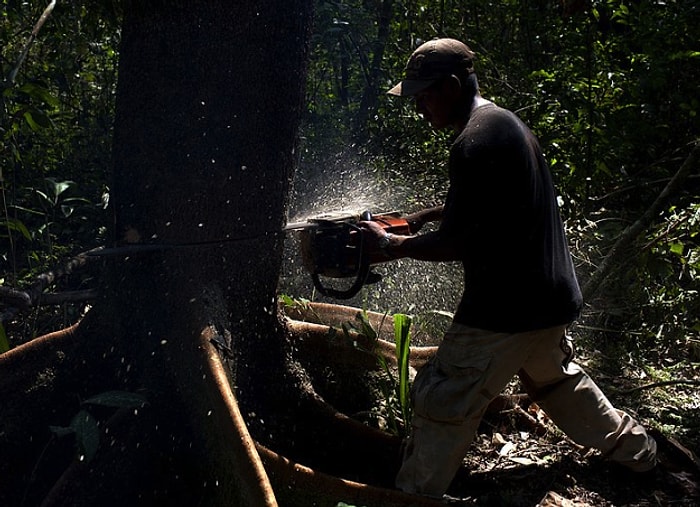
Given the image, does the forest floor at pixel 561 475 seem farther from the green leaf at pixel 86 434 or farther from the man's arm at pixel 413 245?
the green leaf at pixel 86 434

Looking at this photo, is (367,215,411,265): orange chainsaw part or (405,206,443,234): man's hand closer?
(367,215,411,265): orange chainsaw part

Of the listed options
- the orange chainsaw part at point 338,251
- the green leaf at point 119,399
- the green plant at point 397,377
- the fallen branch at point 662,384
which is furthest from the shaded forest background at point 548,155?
the green plant at point 397,377

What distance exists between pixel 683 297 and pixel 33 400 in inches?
140

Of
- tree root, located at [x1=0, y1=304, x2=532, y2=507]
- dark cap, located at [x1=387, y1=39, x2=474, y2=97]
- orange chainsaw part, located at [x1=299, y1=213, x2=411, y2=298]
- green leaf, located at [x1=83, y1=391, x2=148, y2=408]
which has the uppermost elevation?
dark cap, located at [x1=387, y1=39, x2=474, y2=97]

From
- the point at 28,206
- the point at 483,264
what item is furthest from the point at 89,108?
the point at 483,264

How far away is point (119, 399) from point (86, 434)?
0.57 feet

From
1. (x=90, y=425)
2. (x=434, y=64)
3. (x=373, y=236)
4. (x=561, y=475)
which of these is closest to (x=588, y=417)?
(x=561, y=475)

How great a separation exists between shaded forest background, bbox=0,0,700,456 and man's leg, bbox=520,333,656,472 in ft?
1.91

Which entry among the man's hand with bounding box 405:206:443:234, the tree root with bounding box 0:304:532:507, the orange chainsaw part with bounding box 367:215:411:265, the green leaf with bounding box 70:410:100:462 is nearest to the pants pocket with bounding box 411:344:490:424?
the tree root with bounding box 0:304:532:507

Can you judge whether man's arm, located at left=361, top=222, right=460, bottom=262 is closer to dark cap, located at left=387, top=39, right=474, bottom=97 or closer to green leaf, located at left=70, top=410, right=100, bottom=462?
dark cap, located at left=387, top=39, right=474, bottom=97

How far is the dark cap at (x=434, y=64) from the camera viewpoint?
3041mm

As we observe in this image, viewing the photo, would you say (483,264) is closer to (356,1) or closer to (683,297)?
(683,297)

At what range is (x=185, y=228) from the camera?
320 cm

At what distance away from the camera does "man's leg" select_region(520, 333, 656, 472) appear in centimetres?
347
